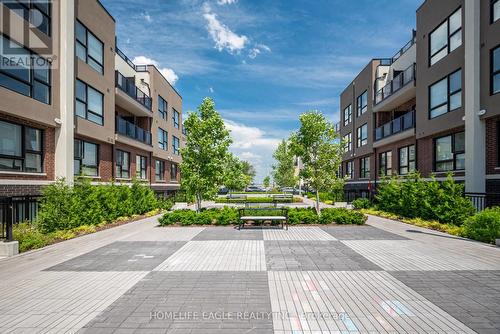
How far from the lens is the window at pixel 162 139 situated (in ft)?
89.9

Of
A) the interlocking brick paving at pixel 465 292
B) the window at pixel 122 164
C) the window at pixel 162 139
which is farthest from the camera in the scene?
the window at pixel 162 139

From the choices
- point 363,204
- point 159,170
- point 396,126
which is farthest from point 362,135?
point 159,170

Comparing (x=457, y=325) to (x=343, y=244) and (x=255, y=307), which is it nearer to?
(x=255, y=307)

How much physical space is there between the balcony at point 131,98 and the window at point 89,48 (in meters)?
1.98

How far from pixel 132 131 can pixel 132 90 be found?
330 centimetres

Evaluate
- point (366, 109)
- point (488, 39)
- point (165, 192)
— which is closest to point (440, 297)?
point (488, 39)

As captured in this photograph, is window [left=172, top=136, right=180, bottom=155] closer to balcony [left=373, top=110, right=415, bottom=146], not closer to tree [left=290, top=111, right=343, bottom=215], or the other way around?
tree [left=290, top=111, right=343, bottom=215]

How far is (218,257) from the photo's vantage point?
7.57m

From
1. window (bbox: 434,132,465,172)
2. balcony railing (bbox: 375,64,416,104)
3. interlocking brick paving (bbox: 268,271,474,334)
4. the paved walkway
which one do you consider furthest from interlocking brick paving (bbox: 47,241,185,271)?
balcony railing (bbox: 375,64,416,104)

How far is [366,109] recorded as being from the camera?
25.6 meters

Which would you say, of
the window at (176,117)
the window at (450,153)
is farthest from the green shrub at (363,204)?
the window at (176,117)

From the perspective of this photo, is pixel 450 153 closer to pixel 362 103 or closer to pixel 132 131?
pixel 362 103

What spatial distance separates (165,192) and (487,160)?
1063 inches

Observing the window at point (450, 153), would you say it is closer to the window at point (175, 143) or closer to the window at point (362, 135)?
the window at point (362, 135)
